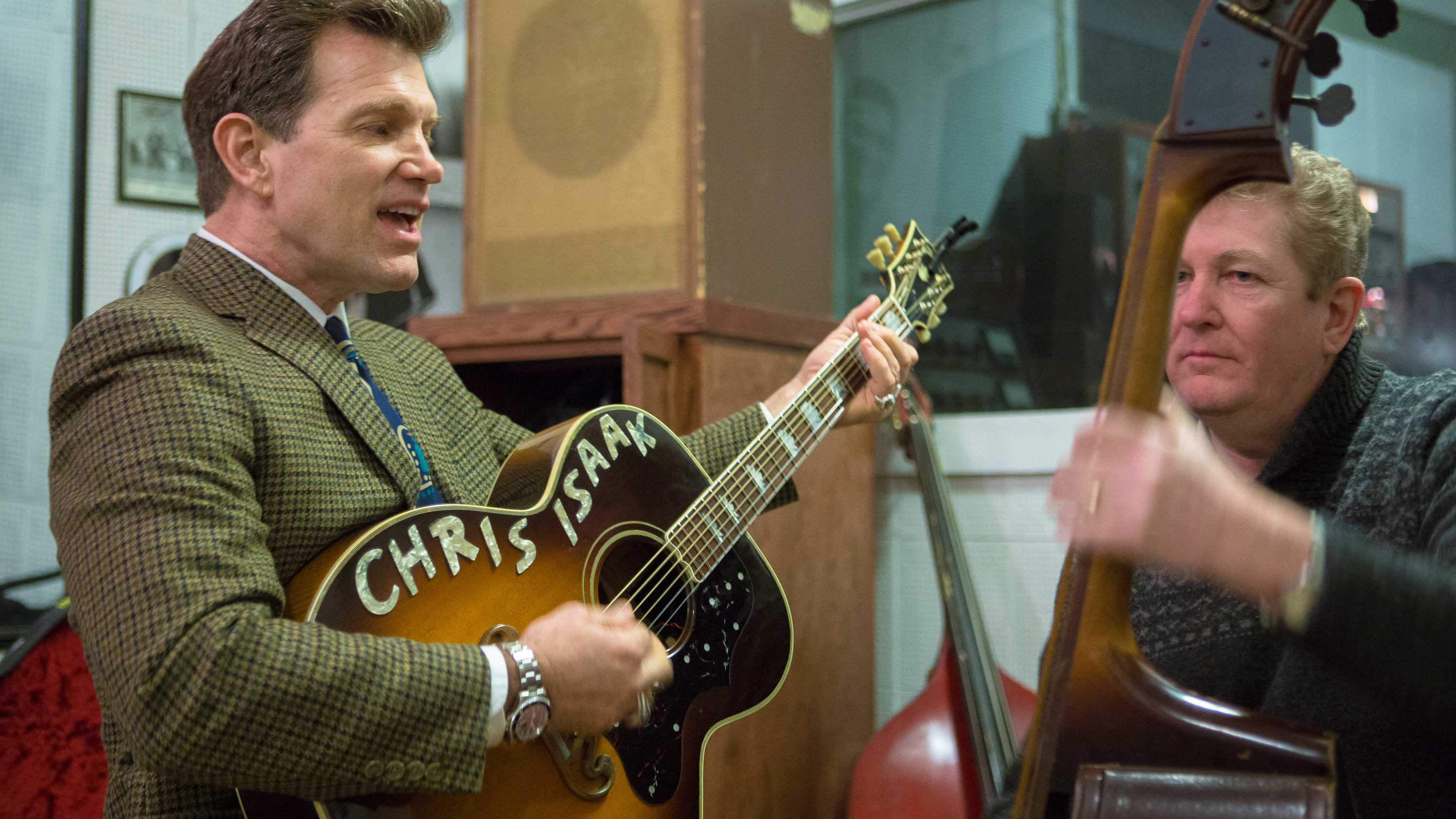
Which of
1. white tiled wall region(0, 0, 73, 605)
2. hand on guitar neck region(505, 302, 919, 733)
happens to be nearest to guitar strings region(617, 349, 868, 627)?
hand on guitar neck region(505, 302, 919, 733)

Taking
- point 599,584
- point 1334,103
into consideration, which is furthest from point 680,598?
point 1334,103

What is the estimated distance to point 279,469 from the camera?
3.55 feet

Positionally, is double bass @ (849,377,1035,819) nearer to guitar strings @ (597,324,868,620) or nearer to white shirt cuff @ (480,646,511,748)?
guitar strings @ (597,324,868,620)

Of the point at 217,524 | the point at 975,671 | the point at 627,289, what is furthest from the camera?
the point at 627,289

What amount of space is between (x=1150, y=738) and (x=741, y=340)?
1.21 metres

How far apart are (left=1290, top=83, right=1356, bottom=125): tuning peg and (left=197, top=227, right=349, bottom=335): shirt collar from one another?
1.02m

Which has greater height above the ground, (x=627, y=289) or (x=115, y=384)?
(x=627, y=289)

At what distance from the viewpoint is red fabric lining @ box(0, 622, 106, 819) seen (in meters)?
1.62

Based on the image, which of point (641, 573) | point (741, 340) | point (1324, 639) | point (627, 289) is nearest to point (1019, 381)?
point (741, 340)

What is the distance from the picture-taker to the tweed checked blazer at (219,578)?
2.96 ft

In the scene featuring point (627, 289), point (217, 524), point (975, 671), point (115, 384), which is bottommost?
point (975, 671)

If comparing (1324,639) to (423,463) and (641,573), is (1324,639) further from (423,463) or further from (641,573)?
(423,463)

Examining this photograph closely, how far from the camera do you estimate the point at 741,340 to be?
1821 millimetres

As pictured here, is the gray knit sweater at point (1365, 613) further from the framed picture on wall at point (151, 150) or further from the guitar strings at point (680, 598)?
the framed picture on wall at point (151, 150)
